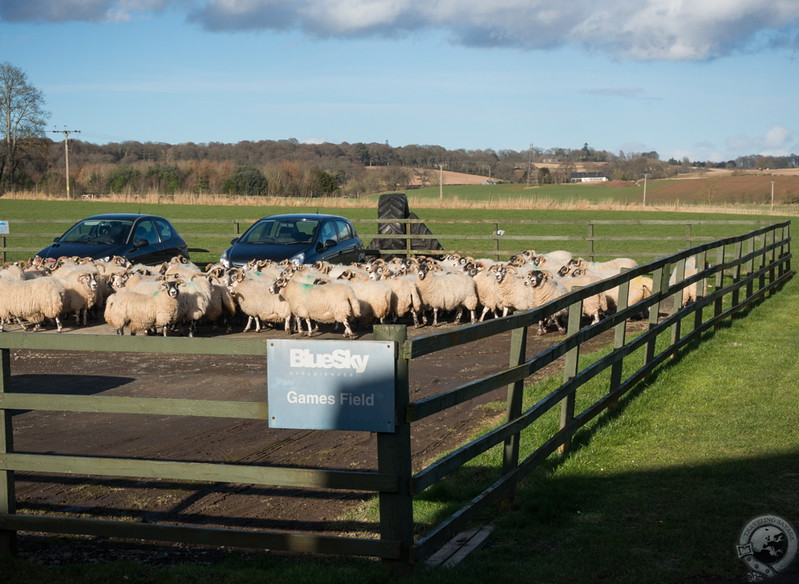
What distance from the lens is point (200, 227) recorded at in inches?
1700

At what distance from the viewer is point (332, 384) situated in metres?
4.39

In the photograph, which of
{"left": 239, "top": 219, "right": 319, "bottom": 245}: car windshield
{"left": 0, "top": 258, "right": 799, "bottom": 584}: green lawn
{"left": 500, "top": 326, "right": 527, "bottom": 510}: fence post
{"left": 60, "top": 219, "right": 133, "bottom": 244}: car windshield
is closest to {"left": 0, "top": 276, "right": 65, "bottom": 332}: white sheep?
{"left": 60, "top": 219, "right": 133, "bottom": 244}: car windshield

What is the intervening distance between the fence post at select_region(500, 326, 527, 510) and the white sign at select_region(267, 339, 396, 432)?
1.69 m

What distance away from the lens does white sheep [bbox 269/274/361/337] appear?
13.7 meters

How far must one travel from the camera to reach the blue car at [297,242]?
17812mm

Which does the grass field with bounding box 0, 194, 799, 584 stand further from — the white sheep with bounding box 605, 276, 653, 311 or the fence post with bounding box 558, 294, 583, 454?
the white sheep with bounding box 605, 276, 653, 311

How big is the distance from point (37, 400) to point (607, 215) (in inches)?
2106

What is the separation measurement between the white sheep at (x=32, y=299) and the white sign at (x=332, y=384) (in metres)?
10.9

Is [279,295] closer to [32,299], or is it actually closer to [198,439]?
[32,299]

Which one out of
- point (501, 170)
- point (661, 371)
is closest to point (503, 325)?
point (661, 371)

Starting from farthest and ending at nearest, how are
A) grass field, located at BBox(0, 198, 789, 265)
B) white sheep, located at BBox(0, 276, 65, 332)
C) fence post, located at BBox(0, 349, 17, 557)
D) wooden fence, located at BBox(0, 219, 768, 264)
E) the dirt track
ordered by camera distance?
grass field, located at BBox(0, 198, 789, 265), wooden fence, located at BBox(0, 219, 768, 264), white sheep, located at BBox(0, 276, 65, 332), the dirt track, fence post, located at BBox(0, 349, 17, 557)

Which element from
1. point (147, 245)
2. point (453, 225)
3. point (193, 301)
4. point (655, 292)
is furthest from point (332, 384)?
point (453, 225)

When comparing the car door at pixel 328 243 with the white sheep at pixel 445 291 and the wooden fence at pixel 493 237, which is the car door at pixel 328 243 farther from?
the wooden fence at pixel 493 237

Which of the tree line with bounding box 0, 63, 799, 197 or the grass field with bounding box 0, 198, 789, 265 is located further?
the tree line with bounding box 0, 63, 799, 197
